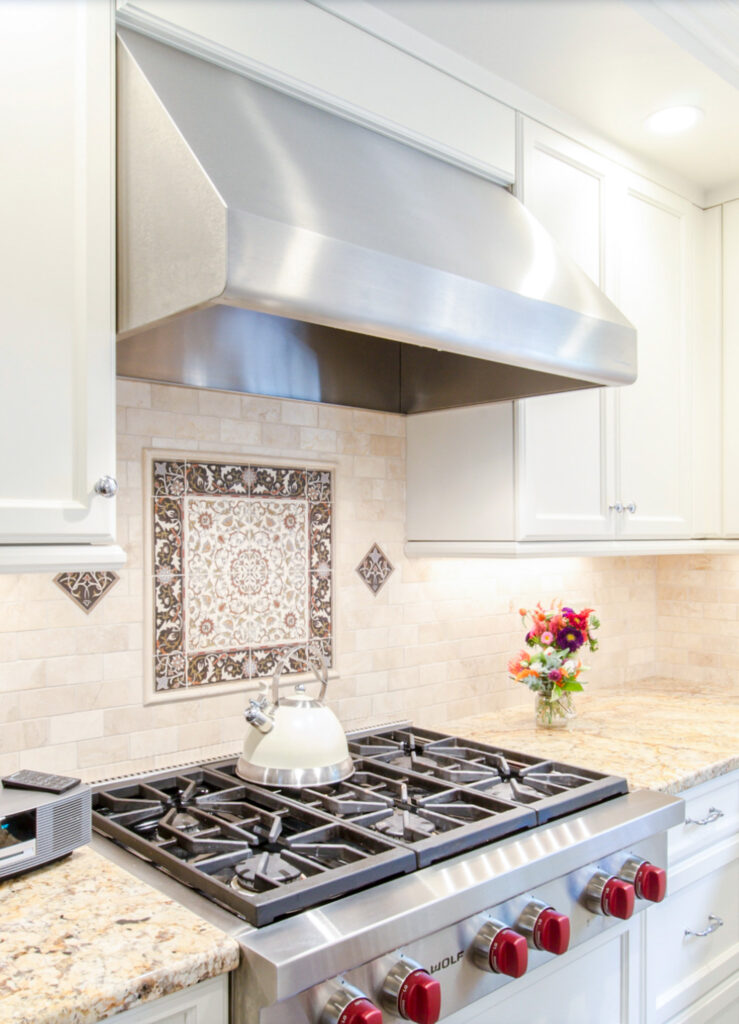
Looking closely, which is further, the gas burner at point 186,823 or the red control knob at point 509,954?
the gas burner at point 186,823

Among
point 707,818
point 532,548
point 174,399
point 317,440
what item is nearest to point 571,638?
point 532,548

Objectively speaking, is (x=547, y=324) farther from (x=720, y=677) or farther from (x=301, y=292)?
(x=720, y=677)

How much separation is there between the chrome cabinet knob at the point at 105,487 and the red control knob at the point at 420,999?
0.81m

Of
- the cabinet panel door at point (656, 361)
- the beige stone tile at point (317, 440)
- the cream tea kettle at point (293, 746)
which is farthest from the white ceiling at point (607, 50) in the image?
the cream tea kettle at point (293, 746)

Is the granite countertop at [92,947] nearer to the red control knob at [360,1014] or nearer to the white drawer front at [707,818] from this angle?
the red control knob at [360,1014]

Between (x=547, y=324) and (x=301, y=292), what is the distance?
583mm

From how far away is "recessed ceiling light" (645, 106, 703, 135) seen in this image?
214cm

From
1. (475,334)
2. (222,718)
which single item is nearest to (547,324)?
(475,334)

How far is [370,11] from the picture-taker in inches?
66.6

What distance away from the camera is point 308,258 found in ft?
3.96

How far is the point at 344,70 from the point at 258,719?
129cm

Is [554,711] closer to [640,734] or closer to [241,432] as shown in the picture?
[640,734]

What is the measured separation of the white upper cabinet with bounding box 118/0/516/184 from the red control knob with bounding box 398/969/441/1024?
59.3 inches

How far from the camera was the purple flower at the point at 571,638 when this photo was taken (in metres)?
2.22
